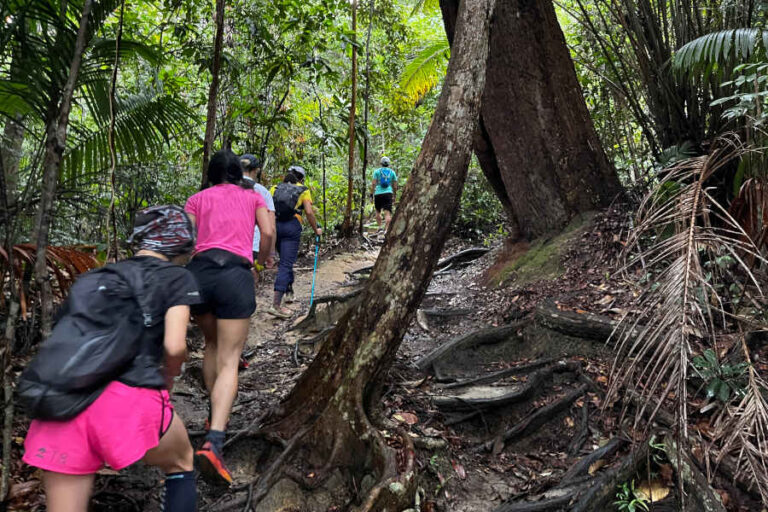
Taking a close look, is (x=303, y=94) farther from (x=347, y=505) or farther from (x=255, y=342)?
(x=347, y=505)

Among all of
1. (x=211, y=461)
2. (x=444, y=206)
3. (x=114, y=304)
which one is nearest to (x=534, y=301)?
(x=444, y=206)

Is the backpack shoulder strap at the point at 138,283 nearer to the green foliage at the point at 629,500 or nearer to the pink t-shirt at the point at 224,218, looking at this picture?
the pink t-shirt at the point at 224,218

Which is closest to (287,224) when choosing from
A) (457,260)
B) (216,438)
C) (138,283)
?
(457,260)

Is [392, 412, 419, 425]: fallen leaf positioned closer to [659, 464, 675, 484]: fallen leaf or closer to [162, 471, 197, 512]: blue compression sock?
[659, 464, 675, 484]: fallen leaf

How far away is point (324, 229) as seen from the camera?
1292 centimetres

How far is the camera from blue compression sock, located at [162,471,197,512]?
2.49 m

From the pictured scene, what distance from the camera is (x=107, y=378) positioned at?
2107 millimetres

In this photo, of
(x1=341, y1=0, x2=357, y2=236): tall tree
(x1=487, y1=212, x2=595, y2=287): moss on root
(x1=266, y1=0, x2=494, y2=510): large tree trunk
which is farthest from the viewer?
(x1=341, y1=0, x2=357, y2=236): tall tree

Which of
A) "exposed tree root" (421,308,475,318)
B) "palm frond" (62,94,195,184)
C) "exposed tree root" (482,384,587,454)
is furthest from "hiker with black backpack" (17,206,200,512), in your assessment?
"exposed tree root" (421,308,475,318)

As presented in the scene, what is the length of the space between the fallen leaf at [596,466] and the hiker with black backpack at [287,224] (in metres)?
4.93

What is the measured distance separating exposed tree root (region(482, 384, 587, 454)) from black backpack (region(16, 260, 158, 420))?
253cm

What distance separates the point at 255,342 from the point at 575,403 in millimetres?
4086

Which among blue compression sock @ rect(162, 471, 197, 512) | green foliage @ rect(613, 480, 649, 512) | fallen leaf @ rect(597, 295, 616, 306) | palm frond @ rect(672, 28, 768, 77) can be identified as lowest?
green foliage @ rect(613, 480, 649, 512)

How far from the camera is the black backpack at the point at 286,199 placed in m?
7.30
